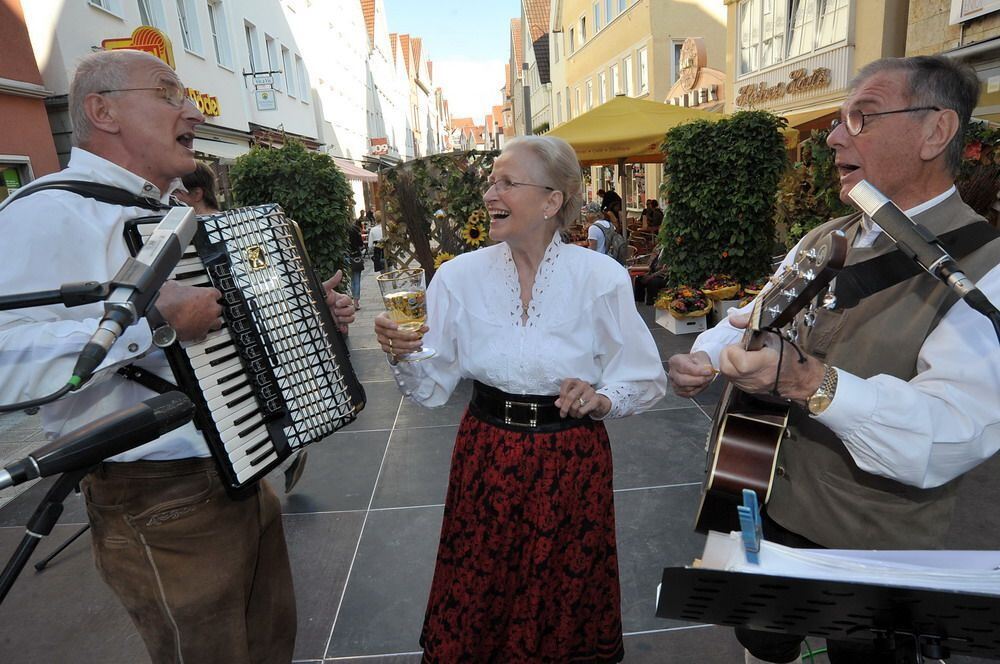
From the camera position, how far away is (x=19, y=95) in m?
7.54

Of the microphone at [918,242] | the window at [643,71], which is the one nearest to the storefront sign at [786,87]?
the window at [643,71]

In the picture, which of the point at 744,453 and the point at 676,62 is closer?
the point at 744,453

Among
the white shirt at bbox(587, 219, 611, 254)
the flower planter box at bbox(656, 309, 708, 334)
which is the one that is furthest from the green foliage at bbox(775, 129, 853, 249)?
the white shirt at bbox(587, 219, 611, 254)

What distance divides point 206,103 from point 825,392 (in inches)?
548

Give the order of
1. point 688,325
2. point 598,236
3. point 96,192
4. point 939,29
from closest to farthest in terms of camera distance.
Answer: point 96,192 < point 688,325 < point 598,236 < point 939,29

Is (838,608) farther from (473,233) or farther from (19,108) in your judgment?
(19,108)

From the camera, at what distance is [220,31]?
45.0 ft

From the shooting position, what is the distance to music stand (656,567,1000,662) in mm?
976

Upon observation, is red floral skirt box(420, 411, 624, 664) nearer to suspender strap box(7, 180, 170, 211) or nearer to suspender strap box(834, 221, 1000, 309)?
suspender strap box(834, 221, 1000, 309)

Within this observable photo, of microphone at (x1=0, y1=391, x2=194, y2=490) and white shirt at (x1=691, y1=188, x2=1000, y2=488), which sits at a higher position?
microphone at (x1=0, y1=391, x2=194, y2=490)

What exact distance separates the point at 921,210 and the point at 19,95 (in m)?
10.0

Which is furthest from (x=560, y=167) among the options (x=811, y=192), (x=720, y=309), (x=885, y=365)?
(x=720, y=309)

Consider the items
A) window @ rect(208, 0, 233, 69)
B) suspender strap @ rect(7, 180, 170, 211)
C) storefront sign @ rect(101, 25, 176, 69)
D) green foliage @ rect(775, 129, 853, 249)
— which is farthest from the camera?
window @ rect(208, 0, 233, 69)

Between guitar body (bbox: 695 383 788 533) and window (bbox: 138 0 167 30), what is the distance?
1294 centimetres
